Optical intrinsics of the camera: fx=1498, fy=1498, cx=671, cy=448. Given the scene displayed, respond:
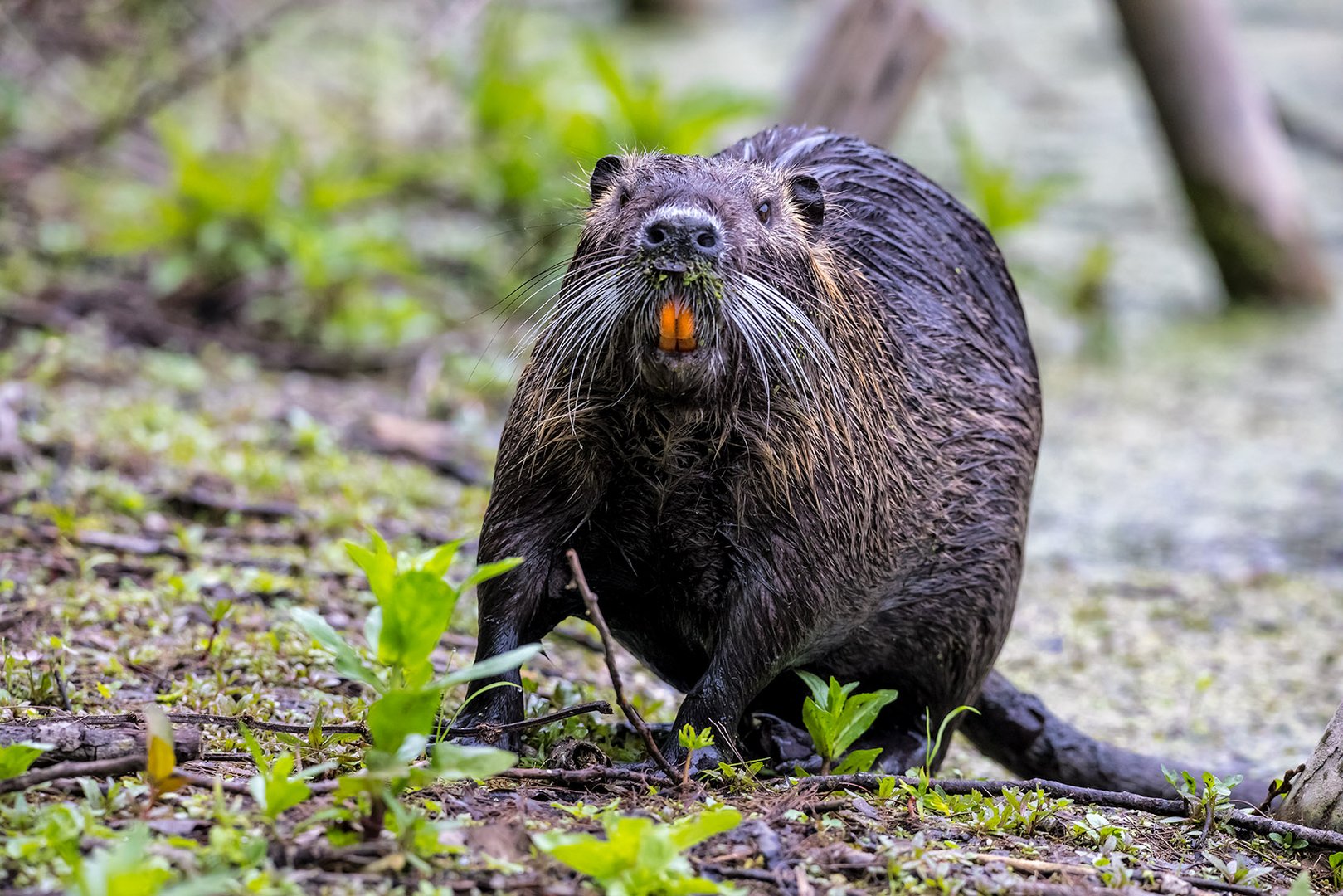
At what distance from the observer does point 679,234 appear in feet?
8.72

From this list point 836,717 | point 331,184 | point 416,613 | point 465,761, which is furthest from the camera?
point 331,184

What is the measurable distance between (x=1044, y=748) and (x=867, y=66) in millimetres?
3800

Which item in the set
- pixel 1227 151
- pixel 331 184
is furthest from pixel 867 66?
pixel 331 184

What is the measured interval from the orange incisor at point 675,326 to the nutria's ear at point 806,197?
0.56 m

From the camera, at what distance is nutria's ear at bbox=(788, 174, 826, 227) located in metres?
3.14

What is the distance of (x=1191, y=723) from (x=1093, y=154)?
22.2 ft

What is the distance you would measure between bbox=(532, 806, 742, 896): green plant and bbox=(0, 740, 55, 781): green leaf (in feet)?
2.53

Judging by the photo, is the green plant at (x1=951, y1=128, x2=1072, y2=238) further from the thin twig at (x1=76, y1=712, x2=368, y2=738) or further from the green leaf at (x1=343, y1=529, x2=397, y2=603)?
the green leaf at (x1=343, y1=529, x2=397, y2=603)

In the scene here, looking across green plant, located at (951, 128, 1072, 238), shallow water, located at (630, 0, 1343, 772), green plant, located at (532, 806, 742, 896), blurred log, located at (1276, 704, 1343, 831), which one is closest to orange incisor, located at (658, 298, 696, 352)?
green plant, located at (532, 806, 742, 896)

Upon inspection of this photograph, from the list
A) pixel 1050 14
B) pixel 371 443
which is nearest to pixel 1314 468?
pixel 371 443

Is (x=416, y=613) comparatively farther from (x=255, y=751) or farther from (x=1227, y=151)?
(x=1227, y=151)

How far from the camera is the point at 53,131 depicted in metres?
7.80

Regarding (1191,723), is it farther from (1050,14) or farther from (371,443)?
(1050,14)

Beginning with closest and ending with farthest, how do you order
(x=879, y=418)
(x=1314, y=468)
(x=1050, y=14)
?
(x=879, y=418)
(x=1314, y=468)
(x=1050, y=14)
